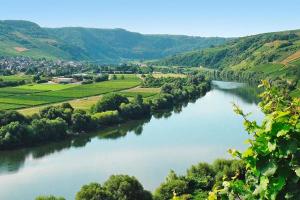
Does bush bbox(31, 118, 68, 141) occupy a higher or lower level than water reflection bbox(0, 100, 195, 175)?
higher

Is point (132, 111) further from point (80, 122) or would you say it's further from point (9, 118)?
point (9, 118)

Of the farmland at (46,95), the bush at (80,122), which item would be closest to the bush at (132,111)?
the farmland at (46,95)

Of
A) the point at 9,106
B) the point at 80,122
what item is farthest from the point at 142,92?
the point at 80,122

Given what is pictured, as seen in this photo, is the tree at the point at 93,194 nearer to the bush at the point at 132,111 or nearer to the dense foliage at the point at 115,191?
the dense foliage at the point at 115,191

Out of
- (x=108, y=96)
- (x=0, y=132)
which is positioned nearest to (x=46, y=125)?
(x=0, y=132)

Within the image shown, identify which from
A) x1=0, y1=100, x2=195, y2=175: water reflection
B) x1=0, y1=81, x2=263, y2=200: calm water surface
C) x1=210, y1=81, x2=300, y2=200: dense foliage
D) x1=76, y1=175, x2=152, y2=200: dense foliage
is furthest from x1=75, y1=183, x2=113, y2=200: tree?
x1=210, y1=81, x2=300, y2=200: dense foliage

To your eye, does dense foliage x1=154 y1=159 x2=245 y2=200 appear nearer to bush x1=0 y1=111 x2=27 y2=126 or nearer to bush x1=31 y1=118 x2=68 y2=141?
bush x1=31 y1=118 x2=68 y2=141
